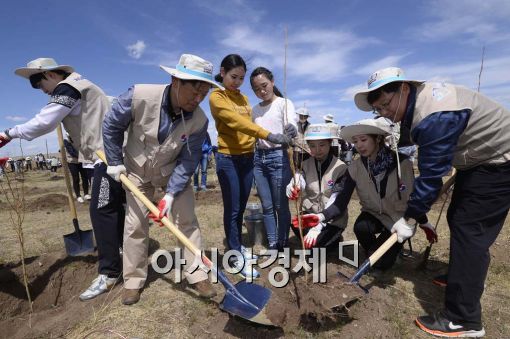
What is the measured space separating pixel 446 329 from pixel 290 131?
2193 mm

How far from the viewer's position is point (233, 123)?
125 inches

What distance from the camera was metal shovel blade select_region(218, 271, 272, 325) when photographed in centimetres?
229

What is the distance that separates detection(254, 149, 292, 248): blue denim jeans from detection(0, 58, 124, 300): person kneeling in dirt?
1.55m

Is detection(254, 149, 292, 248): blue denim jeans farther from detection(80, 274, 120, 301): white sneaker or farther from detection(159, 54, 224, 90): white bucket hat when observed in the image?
detection(80, 274, 120, 301): white sneaker

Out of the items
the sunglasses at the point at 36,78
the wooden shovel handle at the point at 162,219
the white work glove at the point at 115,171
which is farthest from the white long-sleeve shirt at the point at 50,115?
the wooden shovel handle at the point at 162,219

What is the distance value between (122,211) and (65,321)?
3.58 ft

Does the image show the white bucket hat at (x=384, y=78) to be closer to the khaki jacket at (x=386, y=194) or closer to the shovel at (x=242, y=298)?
the khaki jacket at (x=386, y=194)

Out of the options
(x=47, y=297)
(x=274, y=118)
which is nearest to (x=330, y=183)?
(x=274, y=118)

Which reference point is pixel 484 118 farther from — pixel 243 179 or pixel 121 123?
pixel 121 123

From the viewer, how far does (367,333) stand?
2480mm

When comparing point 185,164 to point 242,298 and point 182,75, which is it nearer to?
point 182,75

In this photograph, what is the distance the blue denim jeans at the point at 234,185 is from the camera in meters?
3.44

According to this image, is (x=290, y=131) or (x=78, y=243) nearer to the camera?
(x=290, y=131)

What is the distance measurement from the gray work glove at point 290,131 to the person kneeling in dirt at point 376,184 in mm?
507
